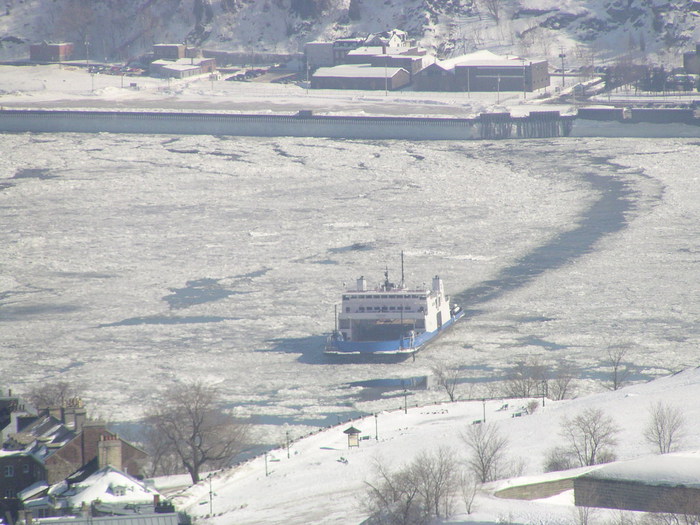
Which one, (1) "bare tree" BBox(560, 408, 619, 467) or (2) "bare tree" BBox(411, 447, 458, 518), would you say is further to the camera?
(1) "bare tree" BBox(560, 408, 619, 467)

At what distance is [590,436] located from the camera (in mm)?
29531

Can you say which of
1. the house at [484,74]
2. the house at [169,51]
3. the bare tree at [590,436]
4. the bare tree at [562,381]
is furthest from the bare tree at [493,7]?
the bare tree at [590,436]

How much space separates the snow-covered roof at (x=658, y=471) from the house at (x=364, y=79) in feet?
362

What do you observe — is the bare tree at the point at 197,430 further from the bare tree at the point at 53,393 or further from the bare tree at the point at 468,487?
the bare tree at the point at 468,487

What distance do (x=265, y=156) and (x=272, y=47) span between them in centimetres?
4831

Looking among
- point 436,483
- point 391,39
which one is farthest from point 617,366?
point 391,39

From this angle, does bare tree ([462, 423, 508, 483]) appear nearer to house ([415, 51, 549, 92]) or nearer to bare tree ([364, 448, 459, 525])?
bare tree ([364, 448, 459, 525])

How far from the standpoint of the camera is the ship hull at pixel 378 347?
46.9m

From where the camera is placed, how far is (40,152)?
101875 mm

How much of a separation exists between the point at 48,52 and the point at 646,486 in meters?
128

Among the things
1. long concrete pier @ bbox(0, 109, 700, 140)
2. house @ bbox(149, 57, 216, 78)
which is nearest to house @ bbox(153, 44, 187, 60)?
house @ bbox(149, 57, 216, 78)

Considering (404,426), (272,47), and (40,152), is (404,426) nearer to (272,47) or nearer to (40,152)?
(40,152)

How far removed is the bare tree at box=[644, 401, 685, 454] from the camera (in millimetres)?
28375

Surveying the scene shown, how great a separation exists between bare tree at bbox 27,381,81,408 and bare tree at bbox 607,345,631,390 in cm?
1436
